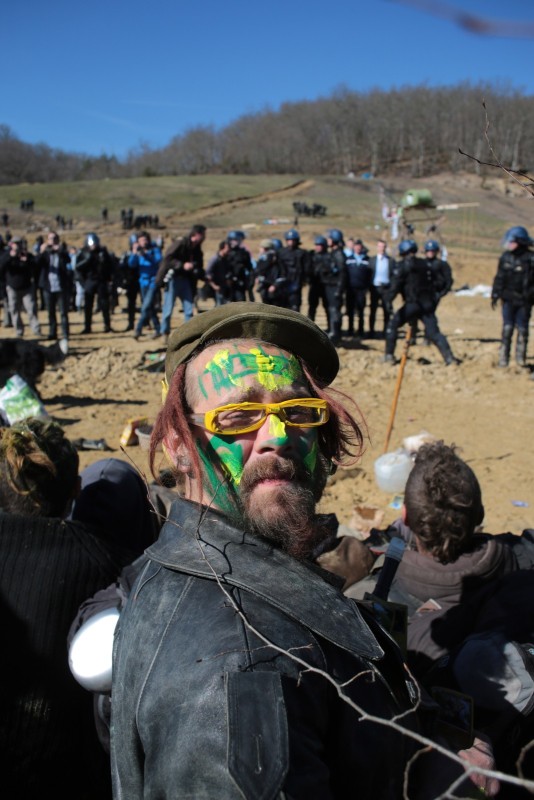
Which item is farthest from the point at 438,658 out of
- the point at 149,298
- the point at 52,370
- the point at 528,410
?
the point at 149,298

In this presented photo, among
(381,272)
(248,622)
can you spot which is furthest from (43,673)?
(381,272)

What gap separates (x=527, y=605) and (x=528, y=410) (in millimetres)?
7228

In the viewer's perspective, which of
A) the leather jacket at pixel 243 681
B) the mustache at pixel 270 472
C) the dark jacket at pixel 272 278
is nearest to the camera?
the leather jacket at pixel 243 681

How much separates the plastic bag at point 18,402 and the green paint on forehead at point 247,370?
4.40 m

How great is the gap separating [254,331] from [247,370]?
0.42 ft

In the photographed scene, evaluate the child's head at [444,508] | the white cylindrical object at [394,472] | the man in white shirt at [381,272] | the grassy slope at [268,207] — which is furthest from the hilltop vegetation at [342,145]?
the child's head at [444,508]

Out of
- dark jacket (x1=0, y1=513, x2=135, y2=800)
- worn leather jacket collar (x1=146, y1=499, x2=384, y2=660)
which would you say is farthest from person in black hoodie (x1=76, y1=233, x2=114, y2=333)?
worn leather jacket collar (x1=146, y1=499, x2=384, y2=660)

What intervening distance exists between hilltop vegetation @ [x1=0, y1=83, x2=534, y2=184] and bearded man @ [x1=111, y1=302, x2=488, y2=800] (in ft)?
245

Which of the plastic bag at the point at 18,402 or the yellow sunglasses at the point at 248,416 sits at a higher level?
the yellow sunglasses at the point at 248,416

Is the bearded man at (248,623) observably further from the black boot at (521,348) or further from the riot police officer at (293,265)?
the riot police officer at (293,265)

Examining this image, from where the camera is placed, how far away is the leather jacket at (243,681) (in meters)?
1.09

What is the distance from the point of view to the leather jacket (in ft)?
3.58

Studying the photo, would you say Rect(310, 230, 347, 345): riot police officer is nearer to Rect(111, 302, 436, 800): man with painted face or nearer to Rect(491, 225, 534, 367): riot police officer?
Rect(491, 225, 534, 367): riot police officer

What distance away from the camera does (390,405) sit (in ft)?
30.2
